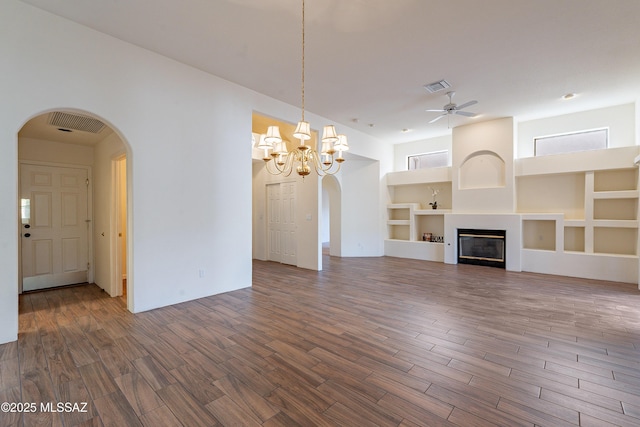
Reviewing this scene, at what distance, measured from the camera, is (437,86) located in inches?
183

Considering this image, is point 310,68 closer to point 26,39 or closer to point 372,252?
point 26,39

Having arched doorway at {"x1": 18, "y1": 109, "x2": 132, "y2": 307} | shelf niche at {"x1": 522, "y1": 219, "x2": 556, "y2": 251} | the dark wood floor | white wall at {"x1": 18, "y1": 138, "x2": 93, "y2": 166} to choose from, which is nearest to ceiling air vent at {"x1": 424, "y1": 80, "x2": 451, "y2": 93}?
the dark wood floor

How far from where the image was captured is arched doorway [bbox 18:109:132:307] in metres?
4.40

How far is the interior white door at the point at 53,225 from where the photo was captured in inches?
183

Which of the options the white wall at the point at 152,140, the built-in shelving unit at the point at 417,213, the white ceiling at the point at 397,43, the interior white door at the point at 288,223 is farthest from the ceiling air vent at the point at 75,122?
the built-in shelving unit at the point at 417,213

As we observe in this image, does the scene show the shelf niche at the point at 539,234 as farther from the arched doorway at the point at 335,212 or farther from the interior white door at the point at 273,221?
the interior white door at the point at 273,221

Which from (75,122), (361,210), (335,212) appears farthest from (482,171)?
(75,122)

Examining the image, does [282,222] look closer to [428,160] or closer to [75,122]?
[75,122]

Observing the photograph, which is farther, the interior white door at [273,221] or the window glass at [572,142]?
the interior white door at [273,221]

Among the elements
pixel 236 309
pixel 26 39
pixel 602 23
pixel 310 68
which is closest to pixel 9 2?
pixel 26 39

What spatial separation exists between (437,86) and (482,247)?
426 centimetres

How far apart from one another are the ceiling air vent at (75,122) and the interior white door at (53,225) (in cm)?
136

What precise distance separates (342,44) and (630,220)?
663cm

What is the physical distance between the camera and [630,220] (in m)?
5.39
